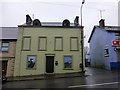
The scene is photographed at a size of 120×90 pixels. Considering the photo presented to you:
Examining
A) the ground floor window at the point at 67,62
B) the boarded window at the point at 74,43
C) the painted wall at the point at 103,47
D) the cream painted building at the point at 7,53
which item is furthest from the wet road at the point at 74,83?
the painted wall at the point at 103,47

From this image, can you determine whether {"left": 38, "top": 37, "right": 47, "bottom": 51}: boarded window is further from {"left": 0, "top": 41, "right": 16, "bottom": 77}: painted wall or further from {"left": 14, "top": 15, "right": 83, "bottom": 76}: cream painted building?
{"left": 0, "top": 41, "right": 16, "bottom": 77}: painted wall

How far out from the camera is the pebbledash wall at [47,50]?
26.0 m

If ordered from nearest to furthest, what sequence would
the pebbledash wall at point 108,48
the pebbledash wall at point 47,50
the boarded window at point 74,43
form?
the pebbledash wall at point 47,50 < the pebbledash wall at point 108,48 < the boarded window at point 74,43

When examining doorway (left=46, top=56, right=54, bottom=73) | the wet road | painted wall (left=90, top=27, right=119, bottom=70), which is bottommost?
the wet road

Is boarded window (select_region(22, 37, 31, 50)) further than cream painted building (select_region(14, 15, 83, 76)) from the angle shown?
Yes

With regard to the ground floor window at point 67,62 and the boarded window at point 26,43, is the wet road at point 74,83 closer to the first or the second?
the ground floor window at point 67,62

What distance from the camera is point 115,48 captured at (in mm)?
26312

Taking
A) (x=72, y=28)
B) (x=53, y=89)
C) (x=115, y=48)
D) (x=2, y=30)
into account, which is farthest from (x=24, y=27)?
(x=53, y=89)

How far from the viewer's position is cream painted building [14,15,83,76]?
26.0 metres

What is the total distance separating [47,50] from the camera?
26.4 metres

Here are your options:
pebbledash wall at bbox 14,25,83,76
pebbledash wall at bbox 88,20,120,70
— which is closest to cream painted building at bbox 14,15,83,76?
pebbledash wall at bbox 14,25,83,76

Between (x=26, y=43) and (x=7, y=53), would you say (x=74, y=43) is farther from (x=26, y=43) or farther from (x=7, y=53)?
(x=7, y=53)

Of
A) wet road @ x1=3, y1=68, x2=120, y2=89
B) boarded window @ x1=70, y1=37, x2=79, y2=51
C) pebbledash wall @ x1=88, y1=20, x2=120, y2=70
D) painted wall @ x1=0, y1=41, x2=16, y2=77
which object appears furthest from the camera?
boarded window @ x1=70, y1=37, x2=79, y2=51

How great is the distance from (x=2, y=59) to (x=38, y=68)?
15.9 feet
